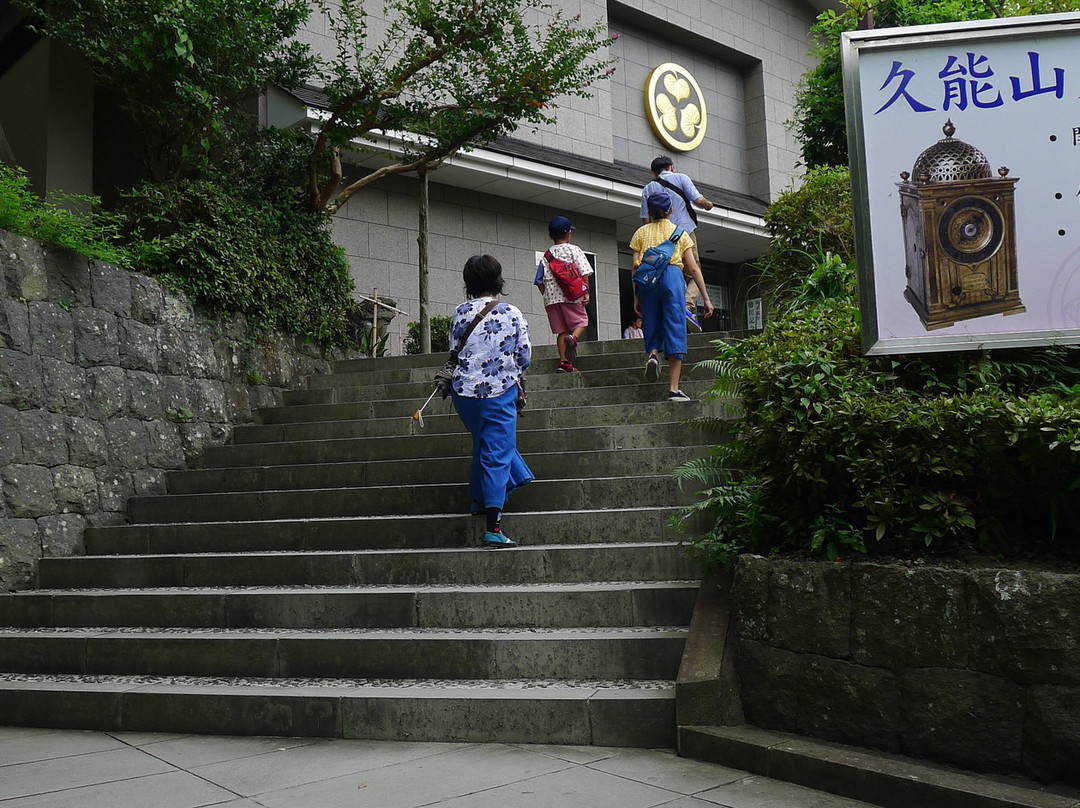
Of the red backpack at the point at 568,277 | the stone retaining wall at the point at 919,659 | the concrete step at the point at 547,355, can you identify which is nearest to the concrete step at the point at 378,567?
the stone retaining wall at the point at 919,659

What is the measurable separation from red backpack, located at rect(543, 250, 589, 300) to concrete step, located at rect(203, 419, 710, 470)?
145cm

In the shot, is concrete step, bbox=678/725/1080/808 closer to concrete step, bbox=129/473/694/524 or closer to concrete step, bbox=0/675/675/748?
concrete step, bbox=0/675/675/748

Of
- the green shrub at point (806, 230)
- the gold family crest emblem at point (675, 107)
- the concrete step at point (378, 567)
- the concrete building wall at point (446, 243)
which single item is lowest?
the concrete step at point (378, 567)

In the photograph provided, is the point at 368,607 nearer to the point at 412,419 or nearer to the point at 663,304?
the point at 412,419

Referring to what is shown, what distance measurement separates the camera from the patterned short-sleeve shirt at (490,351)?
538 cm

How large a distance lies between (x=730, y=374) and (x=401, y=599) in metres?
2.11

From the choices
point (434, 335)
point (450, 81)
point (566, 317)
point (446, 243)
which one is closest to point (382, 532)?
point (566, 317)

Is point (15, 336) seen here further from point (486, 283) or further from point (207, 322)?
point (486, 283)

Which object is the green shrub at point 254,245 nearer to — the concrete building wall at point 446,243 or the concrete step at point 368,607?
the concrete building wall at point 446,243

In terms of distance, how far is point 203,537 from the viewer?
20.5 feet

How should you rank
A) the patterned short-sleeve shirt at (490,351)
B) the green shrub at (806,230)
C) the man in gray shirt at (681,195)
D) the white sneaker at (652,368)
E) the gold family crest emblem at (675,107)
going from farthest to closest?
1. the gold family crest emblem at (675,107)
2. the man in gray shirt at (681,195)
3. the green shrub at (806,230)
4. the white sneaker at (652,368)
5. the patterned short-sleeve shirt at (490,351)

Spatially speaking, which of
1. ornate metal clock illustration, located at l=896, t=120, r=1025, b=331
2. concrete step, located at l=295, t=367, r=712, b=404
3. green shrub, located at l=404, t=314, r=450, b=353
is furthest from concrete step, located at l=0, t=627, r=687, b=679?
green shrub, located at l=404, t=314, r=450, b=353

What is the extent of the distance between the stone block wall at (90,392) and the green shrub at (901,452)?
187 inches

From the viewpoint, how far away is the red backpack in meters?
7.86
